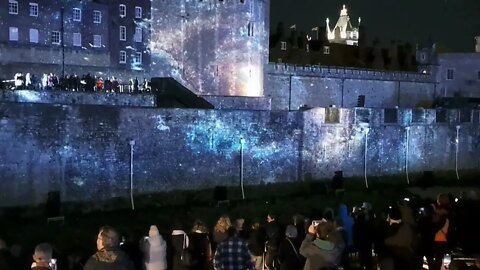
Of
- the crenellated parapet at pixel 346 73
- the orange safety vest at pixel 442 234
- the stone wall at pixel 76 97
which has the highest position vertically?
the crenellated parapet at pixel 346 73

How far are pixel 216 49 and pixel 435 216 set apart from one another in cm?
2709

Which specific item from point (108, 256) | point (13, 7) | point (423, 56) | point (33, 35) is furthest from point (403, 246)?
point (423, 56)

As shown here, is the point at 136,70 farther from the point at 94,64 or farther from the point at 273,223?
the point at 273,223

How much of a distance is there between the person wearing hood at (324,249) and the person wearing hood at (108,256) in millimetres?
2310

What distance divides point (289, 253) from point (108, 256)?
329 centimetres

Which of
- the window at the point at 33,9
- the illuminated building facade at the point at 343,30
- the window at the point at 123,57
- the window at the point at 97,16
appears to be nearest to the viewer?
the window at the point at 33,9

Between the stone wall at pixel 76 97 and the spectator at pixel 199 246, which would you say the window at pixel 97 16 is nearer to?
the stone wall at pixel 76 97

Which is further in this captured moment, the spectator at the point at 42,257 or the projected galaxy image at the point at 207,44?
the projected galaxy image at the point at 207,44

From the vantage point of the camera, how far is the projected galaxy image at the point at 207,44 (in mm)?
35781

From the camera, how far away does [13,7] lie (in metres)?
32.4

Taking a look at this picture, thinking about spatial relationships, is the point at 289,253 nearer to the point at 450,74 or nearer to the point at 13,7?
the point at 13,7

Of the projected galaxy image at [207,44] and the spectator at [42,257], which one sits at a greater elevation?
the projected galaxy image at [207,44]

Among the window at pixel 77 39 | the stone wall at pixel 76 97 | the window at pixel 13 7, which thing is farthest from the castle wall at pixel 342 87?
the stone wall at pixel 76 97

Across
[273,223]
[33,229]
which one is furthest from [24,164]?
[273,223]
